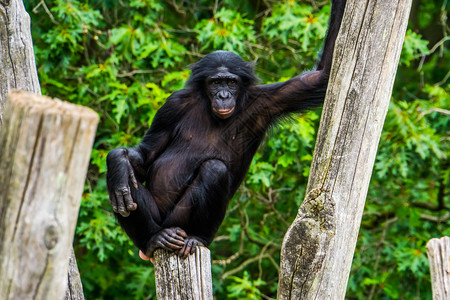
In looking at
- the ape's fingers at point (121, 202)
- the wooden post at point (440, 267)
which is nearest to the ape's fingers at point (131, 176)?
the ape's fingers at point (121, 202)

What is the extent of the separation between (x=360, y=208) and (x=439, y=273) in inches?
36.9

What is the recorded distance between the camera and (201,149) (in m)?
4.69

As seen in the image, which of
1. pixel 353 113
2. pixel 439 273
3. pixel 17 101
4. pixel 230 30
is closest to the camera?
pixel 17 101

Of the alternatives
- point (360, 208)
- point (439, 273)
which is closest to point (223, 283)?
point (439, 273)

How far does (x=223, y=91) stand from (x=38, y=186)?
Result: 2.87m

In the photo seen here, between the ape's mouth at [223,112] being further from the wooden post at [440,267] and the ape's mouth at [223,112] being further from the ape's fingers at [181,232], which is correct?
the wooden post at [440,267]

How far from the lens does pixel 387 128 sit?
6625mm

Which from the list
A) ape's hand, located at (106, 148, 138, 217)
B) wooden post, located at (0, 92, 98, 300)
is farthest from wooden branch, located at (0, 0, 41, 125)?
wooden post, located at (0, 92, 98, 300)

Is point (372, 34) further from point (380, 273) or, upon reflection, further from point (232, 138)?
point (380, 273)

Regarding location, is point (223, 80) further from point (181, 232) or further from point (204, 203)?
point (181, 232)

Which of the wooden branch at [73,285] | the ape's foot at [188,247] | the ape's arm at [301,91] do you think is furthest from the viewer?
the ape's arm at [301,91]

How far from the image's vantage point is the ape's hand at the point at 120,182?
420 centimetres

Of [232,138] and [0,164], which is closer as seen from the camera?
[0,164]

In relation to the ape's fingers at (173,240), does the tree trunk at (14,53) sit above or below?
above
